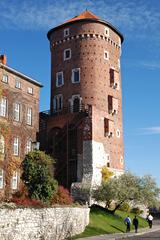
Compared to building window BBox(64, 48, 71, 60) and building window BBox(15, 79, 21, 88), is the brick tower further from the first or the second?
building window BBox(15, 79, 21, 88)

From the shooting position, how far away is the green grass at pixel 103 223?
3111 cm

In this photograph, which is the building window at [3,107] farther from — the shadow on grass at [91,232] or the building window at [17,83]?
the shadow on grass at [91,232]

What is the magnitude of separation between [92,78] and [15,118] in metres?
16.5

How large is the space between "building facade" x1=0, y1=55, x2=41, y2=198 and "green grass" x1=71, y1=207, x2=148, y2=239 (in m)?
7.76

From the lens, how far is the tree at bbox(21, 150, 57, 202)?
2917 cm

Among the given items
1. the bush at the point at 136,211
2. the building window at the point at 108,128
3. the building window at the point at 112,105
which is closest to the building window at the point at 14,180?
the building window at the point at 108,128

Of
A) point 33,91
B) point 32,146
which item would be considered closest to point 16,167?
point 32,146

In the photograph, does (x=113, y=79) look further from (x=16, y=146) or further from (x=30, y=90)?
(x=16, y=146)

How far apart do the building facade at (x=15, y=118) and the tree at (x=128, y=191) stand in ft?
28.9

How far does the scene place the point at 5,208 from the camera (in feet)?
66.6

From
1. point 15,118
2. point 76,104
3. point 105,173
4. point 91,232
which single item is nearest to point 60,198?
point 91,232

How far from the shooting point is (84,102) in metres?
51.8

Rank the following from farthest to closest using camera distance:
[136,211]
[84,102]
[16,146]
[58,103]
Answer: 1. [58,103]
2. [84,102]
3. [136,211]
4. [16,146]

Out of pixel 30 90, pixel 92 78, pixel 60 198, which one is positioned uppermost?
pixel 92 78
